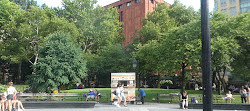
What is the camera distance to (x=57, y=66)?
18109 millimetres

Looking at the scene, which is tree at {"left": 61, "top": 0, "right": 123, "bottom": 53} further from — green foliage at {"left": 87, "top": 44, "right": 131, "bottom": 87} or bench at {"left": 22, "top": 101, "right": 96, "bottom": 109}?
bench at {"left": 22, "top": 101, "right": 96, "bottom": 109}

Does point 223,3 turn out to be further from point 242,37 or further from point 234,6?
point 242,37

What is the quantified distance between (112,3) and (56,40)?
217 ft

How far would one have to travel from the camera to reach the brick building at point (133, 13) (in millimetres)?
65325

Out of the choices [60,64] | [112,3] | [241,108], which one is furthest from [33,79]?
[112,3]

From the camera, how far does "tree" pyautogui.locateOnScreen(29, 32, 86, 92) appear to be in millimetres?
17703

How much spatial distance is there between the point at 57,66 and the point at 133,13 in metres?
53.7

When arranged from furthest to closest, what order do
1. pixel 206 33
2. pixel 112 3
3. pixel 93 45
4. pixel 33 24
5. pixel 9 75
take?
pixel 112 3, pixel 9 75, pixel 93 45, pixel 33 24, pixel 206 33

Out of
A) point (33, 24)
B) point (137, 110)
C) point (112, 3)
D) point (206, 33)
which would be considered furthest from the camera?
point (112, 3)

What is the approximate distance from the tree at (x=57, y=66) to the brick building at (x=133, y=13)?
44367 millimetres

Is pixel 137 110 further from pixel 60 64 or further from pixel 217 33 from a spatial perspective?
pixel 217 33

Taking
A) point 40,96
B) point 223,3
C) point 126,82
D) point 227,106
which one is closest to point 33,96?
point 40,96

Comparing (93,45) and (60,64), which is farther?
(93,45)

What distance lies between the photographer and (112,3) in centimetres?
8256
